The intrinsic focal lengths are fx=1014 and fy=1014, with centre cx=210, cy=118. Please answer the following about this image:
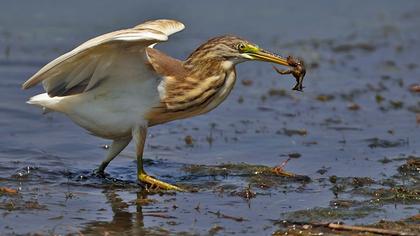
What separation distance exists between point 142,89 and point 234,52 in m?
0.83

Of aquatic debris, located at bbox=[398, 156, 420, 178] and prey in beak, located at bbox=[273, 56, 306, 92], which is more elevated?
prey in beak, located at bbox=[273, 56, 306, 92]

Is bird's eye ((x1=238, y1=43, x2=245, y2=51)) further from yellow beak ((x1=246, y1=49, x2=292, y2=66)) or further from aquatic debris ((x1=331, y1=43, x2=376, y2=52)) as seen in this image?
aquatic debris ((x1=331, y1=43, x2=376, y2=52))

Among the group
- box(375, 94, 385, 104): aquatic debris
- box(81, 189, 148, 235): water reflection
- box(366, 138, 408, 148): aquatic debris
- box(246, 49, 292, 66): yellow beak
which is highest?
box(246, 49, 292, 66): yellow beak

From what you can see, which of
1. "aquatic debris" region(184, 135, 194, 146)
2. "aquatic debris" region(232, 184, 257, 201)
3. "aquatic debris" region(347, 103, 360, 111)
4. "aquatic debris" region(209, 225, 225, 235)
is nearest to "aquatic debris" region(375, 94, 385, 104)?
"aquatic debris" region(347, 103, 360, 111)

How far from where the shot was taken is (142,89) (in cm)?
837

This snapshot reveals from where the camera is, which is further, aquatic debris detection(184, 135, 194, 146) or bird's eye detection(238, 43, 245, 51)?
aquatic debris detection(184, 135, 194, 146)

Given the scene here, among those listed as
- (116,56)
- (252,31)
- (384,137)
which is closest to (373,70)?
(252,31)

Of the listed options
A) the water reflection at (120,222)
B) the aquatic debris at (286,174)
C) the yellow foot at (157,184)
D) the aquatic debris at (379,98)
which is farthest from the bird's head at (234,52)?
the aquatic debris at (379,98)

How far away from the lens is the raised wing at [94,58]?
7641 mm

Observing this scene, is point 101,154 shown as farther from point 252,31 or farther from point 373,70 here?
point 252,31

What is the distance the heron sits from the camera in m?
8.32

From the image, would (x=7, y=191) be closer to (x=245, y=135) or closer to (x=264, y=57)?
(x=264, y=57)

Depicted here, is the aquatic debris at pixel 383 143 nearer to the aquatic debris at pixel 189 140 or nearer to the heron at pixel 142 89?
the aquatic debris at pixel 189 140

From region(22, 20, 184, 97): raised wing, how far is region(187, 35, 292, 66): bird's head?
378 millimetres
